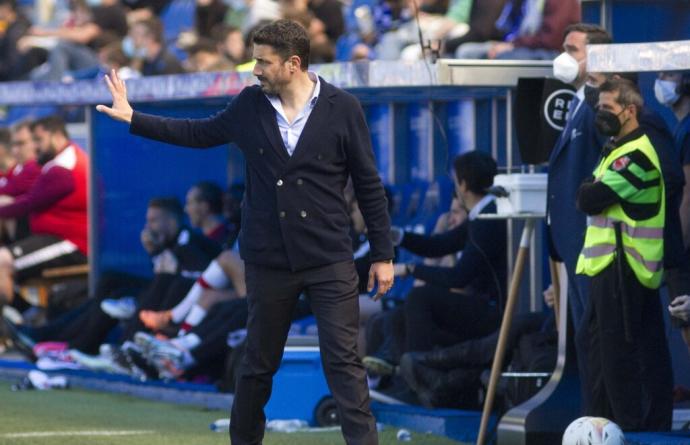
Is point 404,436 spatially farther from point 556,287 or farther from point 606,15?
point 606,15

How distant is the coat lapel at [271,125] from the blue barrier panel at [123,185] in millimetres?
6623

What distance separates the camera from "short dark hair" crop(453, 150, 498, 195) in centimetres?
977

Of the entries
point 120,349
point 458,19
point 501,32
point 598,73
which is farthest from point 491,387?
point 458,19

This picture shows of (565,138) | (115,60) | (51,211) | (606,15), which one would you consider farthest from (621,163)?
(115,60)

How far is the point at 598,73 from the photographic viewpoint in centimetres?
811

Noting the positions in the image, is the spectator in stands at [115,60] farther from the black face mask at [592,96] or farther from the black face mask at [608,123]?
the black face mask at [608,123]

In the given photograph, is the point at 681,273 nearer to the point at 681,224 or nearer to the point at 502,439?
the point at 681,224

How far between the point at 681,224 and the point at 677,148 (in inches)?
17.0

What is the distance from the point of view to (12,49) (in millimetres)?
21516

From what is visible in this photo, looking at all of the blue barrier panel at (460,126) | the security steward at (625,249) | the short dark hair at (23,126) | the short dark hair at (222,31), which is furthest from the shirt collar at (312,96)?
the short dark hair at (222,31)

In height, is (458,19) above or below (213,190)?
above

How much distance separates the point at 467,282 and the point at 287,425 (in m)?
1.24

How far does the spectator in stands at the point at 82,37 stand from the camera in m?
20.0

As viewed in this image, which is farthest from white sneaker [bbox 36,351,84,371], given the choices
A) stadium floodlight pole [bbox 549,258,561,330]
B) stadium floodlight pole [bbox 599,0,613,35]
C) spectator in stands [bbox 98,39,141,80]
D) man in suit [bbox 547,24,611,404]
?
man in suit [bbox 547,24,611,404]
